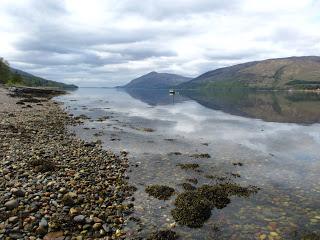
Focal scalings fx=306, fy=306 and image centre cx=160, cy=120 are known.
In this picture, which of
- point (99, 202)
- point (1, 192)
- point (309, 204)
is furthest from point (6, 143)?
point (309, 204)

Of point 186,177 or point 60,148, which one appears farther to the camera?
point 60,148

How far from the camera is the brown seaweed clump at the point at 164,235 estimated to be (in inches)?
552

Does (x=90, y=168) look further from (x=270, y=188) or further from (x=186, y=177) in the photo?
(x=270, y=188)

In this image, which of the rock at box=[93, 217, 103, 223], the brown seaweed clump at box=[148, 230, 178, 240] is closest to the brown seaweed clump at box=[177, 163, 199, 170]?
the brown seaweed clump at box=[148, 230, 178, 240]

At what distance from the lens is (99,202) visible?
17078 mm

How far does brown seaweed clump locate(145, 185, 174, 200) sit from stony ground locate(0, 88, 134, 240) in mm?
1303

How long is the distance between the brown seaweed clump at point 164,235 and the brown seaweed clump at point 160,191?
14.5 feet

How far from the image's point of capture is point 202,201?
18141 millimetres

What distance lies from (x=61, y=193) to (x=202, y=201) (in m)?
8.16

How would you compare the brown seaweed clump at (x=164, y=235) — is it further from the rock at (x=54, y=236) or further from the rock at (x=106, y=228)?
the rock at (x=54, y=236)

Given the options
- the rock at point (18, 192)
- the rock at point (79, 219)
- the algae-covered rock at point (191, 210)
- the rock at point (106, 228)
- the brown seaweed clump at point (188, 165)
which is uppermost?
the rock at point (18, 192)

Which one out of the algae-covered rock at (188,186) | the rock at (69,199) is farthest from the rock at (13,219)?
the algae-covered rock at (188,186)

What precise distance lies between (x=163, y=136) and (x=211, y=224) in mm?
28275

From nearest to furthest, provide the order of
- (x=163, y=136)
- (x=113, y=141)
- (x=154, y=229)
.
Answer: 1. (x=154, y=229)
2. (x=113, y=141)
3. (x=163, y=136)
